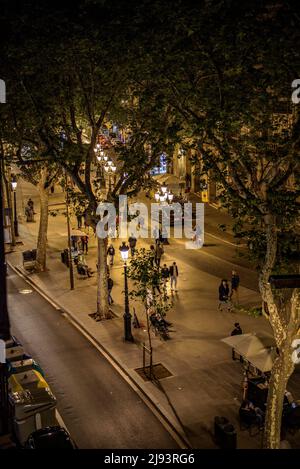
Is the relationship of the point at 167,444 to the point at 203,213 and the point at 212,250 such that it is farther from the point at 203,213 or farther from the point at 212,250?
the point at 203,213

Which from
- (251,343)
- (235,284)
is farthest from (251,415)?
(235,284)

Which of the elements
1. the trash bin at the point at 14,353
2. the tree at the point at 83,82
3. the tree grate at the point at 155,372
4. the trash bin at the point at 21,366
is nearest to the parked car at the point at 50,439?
the trash bin at the point at 21,366

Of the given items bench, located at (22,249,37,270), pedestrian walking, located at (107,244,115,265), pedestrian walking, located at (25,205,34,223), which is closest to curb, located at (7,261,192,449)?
bench, located at (22,249,37,270)

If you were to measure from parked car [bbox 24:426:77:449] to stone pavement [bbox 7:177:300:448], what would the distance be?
3.51 meters

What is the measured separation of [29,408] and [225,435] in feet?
17.4

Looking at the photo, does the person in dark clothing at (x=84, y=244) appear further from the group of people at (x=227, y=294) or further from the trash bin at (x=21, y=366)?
the trash bin at (x=21, y=366)

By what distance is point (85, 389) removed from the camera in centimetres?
1944

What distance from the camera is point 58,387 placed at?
1956 cm

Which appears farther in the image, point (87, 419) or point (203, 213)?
point (203, 213)

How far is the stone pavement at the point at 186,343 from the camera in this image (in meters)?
17.7

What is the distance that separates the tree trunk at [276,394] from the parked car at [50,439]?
5025mm

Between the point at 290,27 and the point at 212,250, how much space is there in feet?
75.4

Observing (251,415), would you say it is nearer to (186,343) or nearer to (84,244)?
(186,343)
